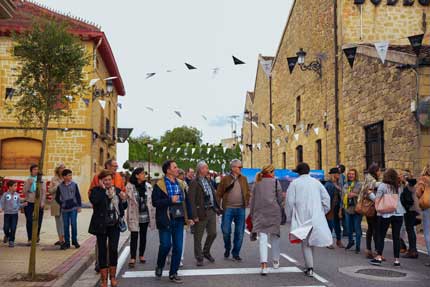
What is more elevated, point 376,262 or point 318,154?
point 318,154

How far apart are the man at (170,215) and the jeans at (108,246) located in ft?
2.24

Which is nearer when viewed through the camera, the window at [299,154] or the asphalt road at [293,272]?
the asphalt road at [293,272]

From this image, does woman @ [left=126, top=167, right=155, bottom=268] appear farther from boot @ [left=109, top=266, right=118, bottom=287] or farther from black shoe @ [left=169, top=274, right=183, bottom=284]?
boot @ [left=109, top=266, right=118, bottom=287]

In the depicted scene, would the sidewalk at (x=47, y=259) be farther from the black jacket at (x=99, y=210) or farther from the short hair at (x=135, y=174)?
the short hair at (x=135, y=174)

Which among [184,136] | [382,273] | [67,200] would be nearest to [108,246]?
[67,200]

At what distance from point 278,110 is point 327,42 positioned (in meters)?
9.10

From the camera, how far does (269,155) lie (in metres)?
30.6

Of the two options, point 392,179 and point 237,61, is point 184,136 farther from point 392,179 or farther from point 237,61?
point 392,179

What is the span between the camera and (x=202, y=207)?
26.7 feet

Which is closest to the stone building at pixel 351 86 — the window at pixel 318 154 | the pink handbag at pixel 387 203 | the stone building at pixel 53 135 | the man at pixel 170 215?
the window at pixel 318 154

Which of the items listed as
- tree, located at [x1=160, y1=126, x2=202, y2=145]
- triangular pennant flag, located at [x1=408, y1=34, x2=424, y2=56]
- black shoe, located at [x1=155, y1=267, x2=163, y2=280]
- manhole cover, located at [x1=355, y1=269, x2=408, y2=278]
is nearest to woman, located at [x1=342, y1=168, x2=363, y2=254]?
Answer: manhole cover, located at [x1=355, y1=269, x2=408, y2=278]

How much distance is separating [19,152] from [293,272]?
19469mm

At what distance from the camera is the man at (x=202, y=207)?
8041mm

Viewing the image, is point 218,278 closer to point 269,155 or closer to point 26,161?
point 26,161
